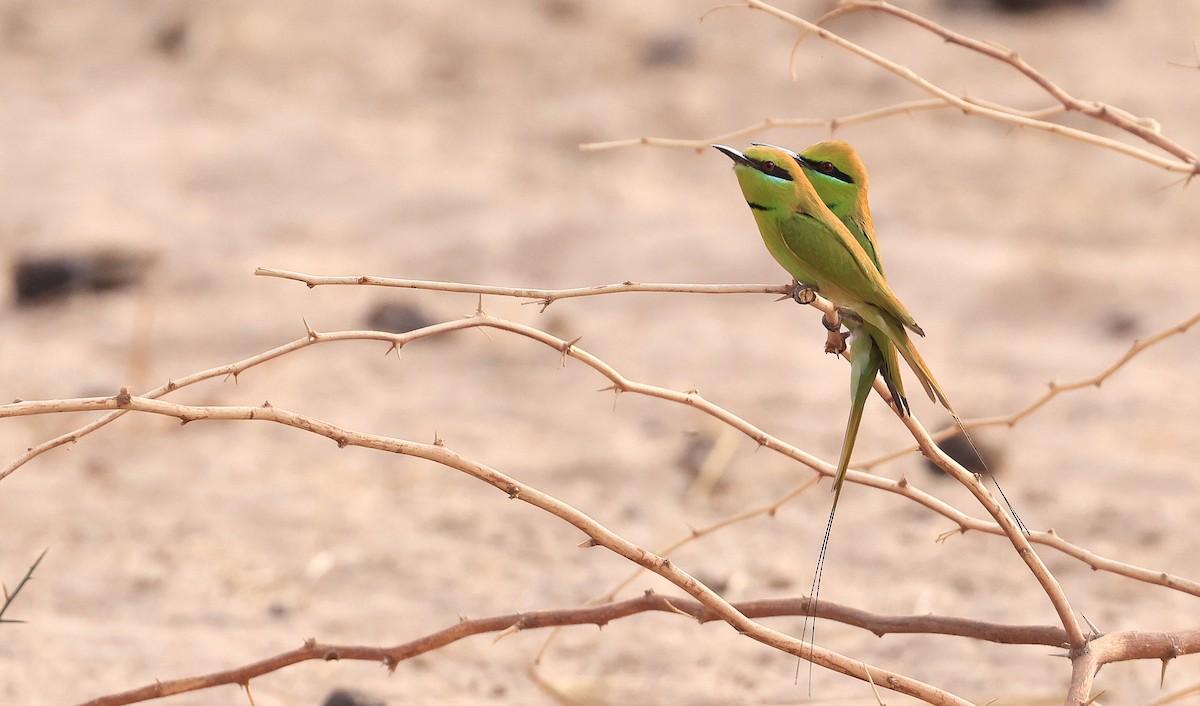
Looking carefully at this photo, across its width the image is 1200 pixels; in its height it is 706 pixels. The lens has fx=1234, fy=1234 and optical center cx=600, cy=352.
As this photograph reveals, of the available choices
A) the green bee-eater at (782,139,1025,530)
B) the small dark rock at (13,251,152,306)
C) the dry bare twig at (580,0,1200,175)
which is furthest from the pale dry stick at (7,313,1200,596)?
the small dark rock at (13,251,152,306)

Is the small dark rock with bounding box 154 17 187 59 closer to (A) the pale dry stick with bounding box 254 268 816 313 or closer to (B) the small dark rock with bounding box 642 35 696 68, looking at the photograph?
(B) the small dark rock with bounding box 642 35 696 68

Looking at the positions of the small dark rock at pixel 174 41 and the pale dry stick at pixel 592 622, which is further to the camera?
the small dark rock at pixel 174 41

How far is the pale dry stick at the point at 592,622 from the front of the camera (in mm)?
1671

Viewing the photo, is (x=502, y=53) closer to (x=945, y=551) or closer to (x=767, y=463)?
(x=767, y=463)

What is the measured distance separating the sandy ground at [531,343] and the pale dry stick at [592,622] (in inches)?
21.4

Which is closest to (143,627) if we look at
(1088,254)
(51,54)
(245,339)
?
(245,339)

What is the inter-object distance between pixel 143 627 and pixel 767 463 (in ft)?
5.42

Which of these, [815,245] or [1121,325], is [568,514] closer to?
[815,245]

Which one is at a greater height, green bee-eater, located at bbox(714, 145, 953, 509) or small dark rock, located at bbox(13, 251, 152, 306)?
green bee-eater, located at bbox(714, 145, 953, 509)

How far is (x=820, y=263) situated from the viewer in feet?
4.62

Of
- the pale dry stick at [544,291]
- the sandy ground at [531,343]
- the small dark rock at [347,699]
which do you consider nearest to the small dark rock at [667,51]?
the sandy ground at [531,343]

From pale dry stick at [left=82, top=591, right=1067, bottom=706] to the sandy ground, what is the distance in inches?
21.4

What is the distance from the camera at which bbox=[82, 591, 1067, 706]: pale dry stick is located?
5.48ft

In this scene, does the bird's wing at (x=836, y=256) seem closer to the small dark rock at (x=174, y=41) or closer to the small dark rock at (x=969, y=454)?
the small dark rock at (x=969, y=454)
